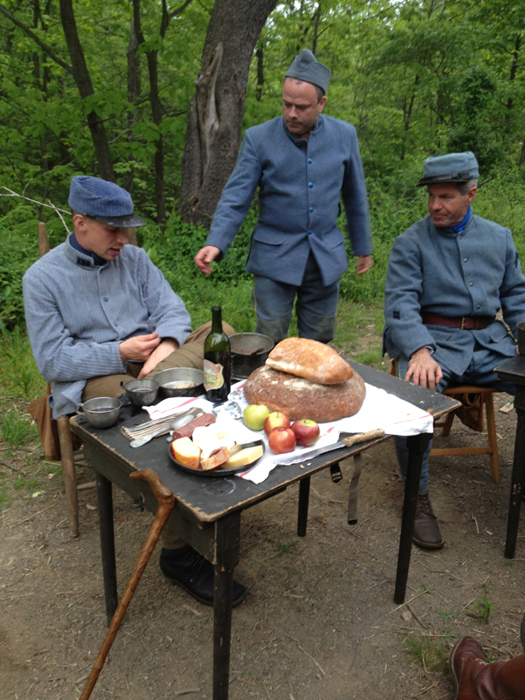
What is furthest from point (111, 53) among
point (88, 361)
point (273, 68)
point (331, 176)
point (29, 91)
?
point (88, 361)

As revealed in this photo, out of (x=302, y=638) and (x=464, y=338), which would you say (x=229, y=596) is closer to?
(x=302, y=638)

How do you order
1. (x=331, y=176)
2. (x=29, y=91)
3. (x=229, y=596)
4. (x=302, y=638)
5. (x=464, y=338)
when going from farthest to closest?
(x=29, y=91) < (x=331, y=176) < (x=464, y=338) < (x=302, y=638) < (x=229, y=596)

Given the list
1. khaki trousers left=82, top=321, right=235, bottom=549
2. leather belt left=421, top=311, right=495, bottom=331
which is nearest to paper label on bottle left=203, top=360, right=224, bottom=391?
khaki trousers left=82, top=321, right=235, bottom=549

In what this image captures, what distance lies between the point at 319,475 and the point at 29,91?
22.2 ft

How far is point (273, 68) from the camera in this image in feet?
36.6

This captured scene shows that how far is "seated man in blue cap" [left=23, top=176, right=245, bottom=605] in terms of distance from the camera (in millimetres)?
2467

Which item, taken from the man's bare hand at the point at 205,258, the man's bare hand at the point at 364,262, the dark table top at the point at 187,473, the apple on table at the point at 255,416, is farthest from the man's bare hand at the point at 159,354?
the man's bare hand at the point at 364,262

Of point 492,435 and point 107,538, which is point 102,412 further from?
point 492,435

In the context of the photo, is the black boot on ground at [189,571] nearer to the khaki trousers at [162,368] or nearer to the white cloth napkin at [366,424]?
the khaki trousers at [162,368]

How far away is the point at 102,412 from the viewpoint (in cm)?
181

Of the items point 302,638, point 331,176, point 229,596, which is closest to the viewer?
point 229,596

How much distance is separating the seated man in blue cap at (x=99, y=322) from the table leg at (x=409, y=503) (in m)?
0.72

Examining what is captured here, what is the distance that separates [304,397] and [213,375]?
0.35 metres

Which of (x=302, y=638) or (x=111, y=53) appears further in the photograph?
(x=111, y=53)
